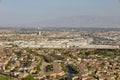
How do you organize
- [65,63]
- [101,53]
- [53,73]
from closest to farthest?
1. [53,73]
2. [65,63]
3. [101,53]

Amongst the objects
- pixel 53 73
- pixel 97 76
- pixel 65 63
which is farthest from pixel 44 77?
pixel 65 63

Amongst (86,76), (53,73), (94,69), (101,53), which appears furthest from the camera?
(101,53)

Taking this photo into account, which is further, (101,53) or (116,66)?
(101,53)

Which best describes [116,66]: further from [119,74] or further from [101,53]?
[101,53]

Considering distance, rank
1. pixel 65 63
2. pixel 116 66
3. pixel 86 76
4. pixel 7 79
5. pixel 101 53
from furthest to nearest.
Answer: pixel 101 53
pixel 65 63
pixel 116 66
pixel 86 76
pixel 7 79

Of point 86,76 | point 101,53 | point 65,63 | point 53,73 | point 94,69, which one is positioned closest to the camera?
point 86,76

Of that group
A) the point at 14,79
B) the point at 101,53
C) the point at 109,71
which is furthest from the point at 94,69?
the point at 101,53

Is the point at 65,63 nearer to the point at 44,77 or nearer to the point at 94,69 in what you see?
the point at 94,69

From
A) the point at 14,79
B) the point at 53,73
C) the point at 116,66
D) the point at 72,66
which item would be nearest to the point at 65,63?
the point at 72,66

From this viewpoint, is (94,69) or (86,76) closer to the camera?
(86,76)
